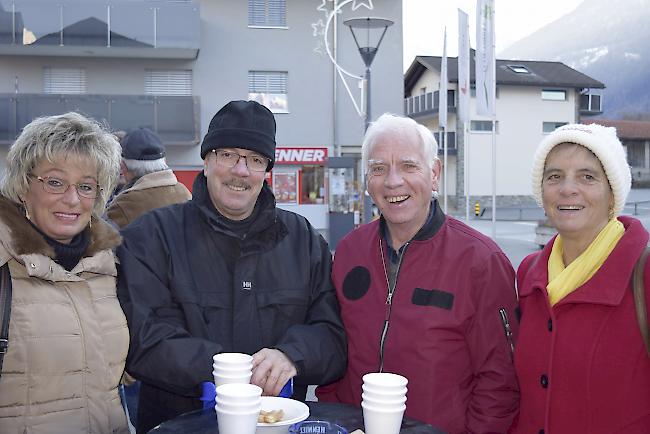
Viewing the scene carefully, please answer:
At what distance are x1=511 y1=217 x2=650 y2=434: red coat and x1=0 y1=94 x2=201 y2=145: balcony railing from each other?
20.4 meters

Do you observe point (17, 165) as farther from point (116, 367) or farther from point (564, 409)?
point (564, 409)

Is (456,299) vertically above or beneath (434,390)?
above

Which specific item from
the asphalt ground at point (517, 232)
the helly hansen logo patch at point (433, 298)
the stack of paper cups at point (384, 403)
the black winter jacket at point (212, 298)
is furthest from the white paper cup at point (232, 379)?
the asphalt ground at point (517, 232)

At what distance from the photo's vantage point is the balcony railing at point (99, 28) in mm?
21203

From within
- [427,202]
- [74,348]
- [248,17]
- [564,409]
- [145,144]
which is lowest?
[564,409]

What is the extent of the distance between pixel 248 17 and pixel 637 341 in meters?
21.9

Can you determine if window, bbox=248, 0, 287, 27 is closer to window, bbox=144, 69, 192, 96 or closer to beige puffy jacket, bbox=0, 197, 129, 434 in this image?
window, bbox=144, 69, 192, 96

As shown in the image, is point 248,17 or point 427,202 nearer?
point 427,202

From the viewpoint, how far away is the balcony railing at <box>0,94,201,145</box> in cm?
2186

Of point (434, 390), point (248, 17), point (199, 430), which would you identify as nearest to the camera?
point (199, 430)

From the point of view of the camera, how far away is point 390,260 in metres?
3.22

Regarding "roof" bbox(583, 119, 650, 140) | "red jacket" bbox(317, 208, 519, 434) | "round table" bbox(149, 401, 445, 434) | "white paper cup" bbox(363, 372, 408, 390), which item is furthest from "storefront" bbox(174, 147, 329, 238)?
"roof" bbox(583, 119, 650, 140)

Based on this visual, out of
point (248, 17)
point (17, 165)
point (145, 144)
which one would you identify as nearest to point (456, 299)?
point (17, 165)

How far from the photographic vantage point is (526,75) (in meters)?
45.4
